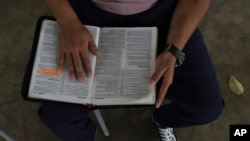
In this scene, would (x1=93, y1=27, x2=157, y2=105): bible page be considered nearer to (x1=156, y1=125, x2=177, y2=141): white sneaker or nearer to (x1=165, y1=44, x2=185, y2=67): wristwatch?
(x1=165, y1=44, x2=185, y2=67): wristwatch

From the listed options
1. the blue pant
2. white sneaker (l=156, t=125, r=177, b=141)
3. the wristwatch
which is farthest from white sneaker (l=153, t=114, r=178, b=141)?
the wristwatch

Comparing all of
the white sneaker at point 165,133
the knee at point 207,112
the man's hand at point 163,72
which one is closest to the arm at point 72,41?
the man's hand at point 163,72

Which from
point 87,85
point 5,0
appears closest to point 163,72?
point 87,85

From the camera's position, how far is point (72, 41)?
100cm

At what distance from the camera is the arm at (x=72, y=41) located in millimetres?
962

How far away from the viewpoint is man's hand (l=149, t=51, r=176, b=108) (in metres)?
0.92

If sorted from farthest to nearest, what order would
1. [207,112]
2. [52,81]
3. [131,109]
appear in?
[131,109] → [207,112] → [52,81]

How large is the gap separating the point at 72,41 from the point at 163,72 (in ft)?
0.90

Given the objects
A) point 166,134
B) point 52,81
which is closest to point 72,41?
point 52,81

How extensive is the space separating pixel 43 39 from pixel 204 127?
2.53ft

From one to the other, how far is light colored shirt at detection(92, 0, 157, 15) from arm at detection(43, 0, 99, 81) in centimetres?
9

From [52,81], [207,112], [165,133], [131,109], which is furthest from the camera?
[131,109]

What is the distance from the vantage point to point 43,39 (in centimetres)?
100

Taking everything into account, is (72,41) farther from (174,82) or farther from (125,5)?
(174,82)
